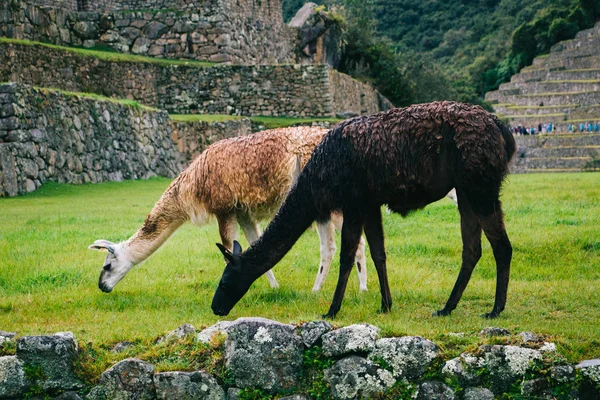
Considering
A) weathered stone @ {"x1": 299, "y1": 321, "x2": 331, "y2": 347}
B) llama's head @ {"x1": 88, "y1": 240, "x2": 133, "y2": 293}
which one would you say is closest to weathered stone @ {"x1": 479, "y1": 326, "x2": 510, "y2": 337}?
weathered stone @ {"x1": 299, "y1": 321, "x2": 331, "y2": 347}

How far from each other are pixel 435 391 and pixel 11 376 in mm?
3360

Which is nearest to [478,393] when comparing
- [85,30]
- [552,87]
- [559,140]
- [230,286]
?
[230,286]

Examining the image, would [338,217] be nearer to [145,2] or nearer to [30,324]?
[30,324]

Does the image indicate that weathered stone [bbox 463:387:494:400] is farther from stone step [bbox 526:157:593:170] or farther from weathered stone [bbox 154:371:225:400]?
stone step [bbox 526:157:593:170]

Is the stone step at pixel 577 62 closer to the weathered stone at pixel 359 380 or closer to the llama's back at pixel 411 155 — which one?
the llama's back at pixel 411 155

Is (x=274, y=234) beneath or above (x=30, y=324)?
above

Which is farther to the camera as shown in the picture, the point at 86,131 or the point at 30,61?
the point at 30,61

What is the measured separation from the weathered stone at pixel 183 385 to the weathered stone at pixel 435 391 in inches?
65.3

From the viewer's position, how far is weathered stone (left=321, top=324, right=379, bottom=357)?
21.4 ft

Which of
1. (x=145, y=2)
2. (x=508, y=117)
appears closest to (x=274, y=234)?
(x=145, y=2)

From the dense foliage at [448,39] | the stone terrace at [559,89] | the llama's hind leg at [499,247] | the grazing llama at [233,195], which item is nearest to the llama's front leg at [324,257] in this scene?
the grazing llama at [233,195]

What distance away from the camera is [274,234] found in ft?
26.1

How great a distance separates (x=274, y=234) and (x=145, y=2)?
31.1m

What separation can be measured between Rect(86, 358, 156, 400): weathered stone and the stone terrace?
51465 mm
